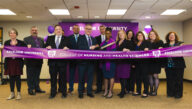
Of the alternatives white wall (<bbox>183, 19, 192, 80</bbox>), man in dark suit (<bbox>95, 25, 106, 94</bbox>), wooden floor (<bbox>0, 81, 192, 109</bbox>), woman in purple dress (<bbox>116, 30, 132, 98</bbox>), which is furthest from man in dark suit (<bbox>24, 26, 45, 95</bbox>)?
white wall (<bbox>183, 19, 192, 80</bbox>)

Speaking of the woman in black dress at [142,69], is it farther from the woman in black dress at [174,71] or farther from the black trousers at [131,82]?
the woman in black dress at [174,71]

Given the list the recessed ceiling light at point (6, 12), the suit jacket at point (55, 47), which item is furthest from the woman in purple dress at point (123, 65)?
the recessed ceiling light at point (6, 12)

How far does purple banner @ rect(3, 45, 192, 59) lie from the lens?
352cm

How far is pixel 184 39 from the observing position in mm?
7832

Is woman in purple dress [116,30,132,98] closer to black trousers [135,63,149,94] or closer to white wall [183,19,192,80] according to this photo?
black trousers [135,63,149,94]

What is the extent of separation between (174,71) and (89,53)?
1908 mm

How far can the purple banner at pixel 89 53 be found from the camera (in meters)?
3.52

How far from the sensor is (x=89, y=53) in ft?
12.0

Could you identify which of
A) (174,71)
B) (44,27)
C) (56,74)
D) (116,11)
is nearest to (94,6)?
(116,11)

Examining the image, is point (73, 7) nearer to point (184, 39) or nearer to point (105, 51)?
point (105, 51)

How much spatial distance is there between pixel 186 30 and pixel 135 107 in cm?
599

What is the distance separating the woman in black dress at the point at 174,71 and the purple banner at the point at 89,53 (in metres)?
0.20

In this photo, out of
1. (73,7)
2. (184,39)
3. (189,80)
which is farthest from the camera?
(184,39)

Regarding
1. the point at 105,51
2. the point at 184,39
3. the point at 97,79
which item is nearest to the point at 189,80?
the point at 184,39
